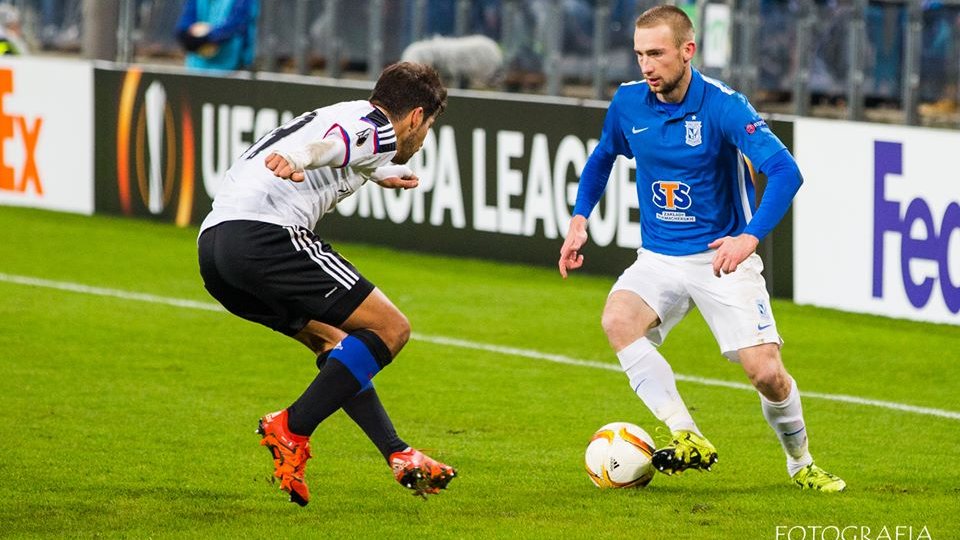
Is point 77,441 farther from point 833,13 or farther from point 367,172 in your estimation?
point 833,13

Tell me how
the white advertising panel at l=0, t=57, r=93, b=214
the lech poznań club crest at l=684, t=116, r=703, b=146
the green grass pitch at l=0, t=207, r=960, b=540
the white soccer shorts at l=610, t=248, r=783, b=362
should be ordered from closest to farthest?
the green grass pitch at l=0, t=207, r=960, b=540 < the white soccer shorts at l=610, t=248, r=783, b=362 < the lech poznań club crest at l=684, t=116, r=703, b=146 < the white advertising panel at l=0, t=57, r=93, b=214

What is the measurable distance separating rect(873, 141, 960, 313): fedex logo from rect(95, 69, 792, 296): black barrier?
0.88 meters

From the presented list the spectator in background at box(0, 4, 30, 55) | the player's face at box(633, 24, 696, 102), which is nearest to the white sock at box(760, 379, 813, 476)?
the player's face at box(633, 24, 696, 102)

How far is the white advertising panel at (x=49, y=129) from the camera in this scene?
15.7 metres

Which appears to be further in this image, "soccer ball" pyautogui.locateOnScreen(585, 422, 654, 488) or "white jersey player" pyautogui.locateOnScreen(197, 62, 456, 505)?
"soccer ball" pyautogui.locateOnScreen(585, 422, 654, 488)

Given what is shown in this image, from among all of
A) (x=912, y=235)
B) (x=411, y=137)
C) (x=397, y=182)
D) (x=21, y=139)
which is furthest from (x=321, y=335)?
(x=21, y=139)

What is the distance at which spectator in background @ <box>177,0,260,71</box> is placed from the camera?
15.1 m

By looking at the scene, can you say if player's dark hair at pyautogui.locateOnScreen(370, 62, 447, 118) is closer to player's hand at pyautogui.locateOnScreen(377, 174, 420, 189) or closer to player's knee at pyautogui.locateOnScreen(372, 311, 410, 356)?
player's hand at pyautogui.locateOnScreen(377, 174, 420, 189)

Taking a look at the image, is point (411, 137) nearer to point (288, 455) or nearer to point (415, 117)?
point (415, 117)

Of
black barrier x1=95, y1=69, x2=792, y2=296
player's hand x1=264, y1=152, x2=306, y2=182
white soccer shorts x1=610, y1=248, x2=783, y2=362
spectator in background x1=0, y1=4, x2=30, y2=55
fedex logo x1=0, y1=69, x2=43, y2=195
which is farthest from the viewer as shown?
spectator in background x1=0, y1=4, x2=30, y2=55

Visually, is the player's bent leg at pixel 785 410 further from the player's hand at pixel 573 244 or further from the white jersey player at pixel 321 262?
the white jersey player at pixel 321 262

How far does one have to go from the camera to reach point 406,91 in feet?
20.2

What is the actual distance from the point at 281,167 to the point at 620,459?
1.84m

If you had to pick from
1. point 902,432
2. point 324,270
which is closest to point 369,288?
point 324,270
